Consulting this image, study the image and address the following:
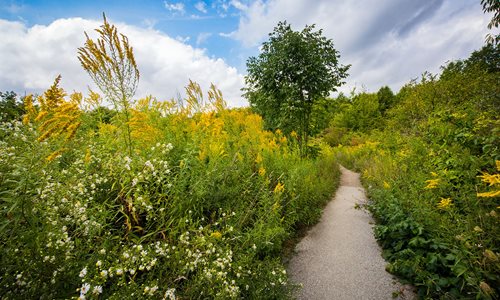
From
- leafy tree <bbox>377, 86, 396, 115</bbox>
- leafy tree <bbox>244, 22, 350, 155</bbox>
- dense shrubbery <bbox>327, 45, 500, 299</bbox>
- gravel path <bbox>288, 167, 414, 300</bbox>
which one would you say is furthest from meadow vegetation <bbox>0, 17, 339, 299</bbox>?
leafy tree <bbox>377, 86, 396, 115</bbox>

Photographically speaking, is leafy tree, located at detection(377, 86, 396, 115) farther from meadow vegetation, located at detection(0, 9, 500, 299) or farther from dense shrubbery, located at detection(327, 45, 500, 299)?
meadow vegetation, located at detection(0, 9, 500, 299)

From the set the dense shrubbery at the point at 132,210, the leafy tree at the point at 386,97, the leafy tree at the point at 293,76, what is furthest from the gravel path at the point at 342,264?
the leafy tree at the point at 386,97

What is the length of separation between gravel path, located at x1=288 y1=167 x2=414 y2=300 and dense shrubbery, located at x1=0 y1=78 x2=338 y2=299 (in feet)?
1.28

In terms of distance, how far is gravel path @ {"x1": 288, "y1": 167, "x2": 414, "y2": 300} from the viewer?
2.45m

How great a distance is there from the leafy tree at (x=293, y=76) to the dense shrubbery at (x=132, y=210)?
276 centimetres

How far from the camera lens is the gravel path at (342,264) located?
2451 millimetres

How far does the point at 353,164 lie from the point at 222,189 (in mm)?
9948

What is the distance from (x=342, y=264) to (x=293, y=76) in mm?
5137

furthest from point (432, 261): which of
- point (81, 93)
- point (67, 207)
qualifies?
point (81, 93)

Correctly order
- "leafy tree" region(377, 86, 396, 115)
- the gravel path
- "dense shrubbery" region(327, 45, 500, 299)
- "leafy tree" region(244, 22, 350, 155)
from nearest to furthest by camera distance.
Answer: "dense shrubbery" region(327, 45, 500, 299) → the gravel path → "leafy tree" region(244, 22, 350, 155) → "leafy tree" region(377, 86, 396, 115)

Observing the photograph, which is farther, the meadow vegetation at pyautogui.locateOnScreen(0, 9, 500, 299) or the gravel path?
the gravel path

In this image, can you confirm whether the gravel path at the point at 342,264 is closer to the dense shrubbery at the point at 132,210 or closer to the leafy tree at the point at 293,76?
the dense shrubbery at the point at 132,210

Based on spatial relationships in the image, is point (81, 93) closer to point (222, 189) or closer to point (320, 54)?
point (222, 189)

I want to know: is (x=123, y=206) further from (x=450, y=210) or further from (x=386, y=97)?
(x=386, y=97)
